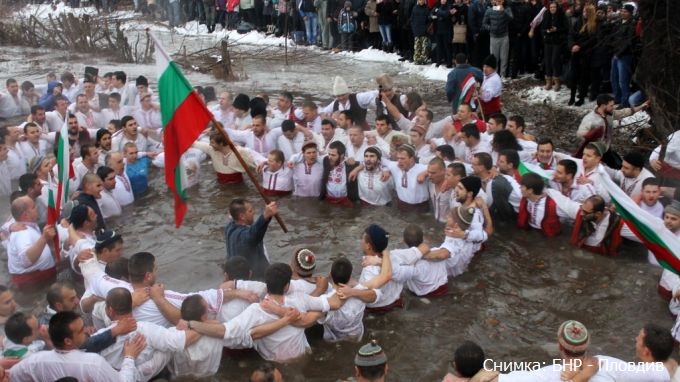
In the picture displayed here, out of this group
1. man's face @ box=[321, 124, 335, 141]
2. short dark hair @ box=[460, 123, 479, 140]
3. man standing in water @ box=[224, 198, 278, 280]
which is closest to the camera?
man standing in water @ box=[224, 198, 278, 280]

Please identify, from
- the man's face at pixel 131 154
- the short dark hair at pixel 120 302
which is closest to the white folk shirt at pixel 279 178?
the man's face at pixel 131 154

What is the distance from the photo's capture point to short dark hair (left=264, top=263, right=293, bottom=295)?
5.63 metres

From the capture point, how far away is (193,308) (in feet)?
18.0

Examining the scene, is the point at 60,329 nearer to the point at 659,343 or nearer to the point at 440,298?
the point at 440,298

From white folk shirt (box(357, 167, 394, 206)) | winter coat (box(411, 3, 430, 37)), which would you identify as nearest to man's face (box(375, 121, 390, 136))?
white folk shirt (box(357, 167, 394, 206))

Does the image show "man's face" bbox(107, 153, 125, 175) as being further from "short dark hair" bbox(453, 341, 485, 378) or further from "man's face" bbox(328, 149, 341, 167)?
"short dark hair" bbox(453, 341, 485, 378)

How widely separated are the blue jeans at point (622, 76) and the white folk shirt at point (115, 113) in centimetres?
883

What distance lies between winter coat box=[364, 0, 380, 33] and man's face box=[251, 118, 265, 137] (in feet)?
32.0

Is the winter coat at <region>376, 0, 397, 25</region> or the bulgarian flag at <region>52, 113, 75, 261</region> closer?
the bulgarian flag at <region>52, 113, 75, 261</region>

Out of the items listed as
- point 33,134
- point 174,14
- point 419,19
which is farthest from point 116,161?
point 174,14

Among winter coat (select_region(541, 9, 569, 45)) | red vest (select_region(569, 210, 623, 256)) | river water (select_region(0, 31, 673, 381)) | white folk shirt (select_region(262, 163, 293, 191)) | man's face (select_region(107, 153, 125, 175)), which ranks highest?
winter coat (select_region(541, 9, 569, 45))

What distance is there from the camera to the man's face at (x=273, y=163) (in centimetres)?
962

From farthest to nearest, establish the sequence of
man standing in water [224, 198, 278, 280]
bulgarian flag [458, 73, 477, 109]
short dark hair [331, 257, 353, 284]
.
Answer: bulgarian flag [458, 73, 477, 109], man standing in water [224, 198, 278, 280], short dark hair [331, 257, 353, 284]

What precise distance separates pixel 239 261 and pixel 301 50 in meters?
16.3
